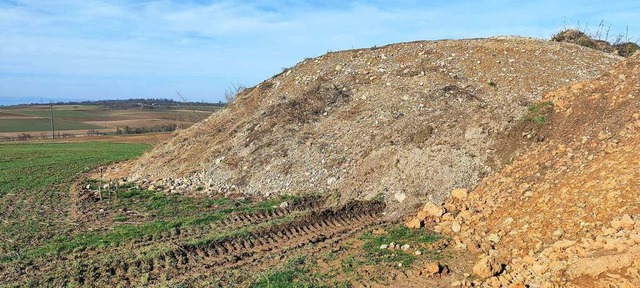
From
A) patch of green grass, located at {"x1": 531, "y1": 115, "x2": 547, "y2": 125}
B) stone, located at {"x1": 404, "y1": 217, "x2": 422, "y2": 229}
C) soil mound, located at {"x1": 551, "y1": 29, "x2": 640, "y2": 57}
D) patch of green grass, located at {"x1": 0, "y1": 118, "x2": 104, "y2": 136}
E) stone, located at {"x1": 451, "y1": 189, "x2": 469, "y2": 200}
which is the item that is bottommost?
stone, located at {"x1": 404, "y1": 217, "x2": 422, "y2": 229}

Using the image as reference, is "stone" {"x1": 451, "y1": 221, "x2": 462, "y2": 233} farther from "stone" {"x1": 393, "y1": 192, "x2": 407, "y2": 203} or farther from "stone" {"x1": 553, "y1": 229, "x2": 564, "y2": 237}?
"stone" {"x1": 393, "y1": 192, "x2": 407, "y2": 203}

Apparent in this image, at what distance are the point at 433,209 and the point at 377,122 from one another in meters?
6.07

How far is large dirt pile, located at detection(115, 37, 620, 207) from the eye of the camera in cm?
1359

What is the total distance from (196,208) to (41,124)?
85826 millimetres

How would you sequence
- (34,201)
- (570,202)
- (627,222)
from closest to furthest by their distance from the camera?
(627,222) → (570,202) → (34,201)

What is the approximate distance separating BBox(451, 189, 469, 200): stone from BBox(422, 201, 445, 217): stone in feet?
2.50

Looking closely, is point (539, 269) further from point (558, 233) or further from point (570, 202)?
point (570, 202)

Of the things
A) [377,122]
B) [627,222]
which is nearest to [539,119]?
[377,122]

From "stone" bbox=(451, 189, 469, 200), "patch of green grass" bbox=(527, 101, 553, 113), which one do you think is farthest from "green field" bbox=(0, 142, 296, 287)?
"patch of green grass" bbox=(527, 101, 553, 113)

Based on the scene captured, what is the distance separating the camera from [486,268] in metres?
7.71

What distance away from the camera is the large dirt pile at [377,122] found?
13594 millimetres

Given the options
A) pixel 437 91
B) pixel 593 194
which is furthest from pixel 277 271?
pixel 437 91

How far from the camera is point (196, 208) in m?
13.4

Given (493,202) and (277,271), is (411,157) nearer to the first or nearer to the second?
(493,202)
